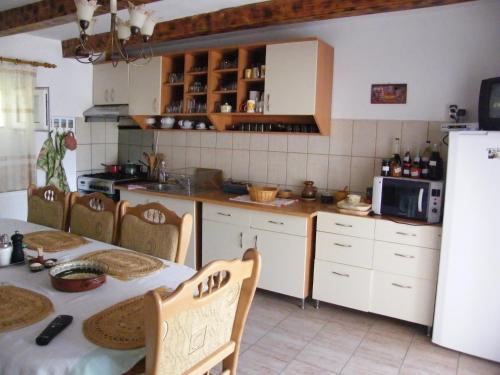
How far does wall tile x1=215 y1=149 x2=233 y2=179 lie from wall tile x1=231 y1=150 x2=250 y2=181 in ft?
0.15

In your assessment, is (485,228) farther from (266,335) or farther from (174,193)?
(174,193)

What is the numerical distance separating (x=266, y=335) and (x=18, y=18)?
2970 millimetres

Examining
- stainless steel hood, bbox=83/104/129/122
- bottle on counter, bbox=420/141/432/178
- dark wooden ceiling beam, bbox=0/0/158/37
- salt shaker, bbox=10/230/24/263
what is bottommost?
salt shaker, bbox=10/230/24/263

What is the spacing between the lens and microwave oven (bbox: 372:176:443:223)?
2.70 meters

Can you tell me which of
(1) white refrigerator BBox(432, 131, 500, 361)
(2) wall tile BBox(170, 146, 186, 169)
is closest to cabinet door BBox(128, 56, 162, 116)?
(2) wall tile BBox(170, 146, 186, 169)

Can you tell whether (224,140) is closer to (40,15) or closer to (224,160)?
(224,160)

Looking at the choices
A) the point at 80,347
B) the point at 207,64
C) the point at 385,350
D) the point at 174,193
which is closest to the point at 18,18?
the point at 207,64

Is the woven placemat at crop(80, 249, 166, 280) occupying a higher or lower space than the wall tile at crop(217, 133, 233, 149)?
lower

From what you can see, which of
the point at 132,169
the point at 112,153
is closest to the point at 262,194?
the point at 132,169

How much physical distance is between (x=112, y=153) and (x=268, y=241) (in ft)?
8.11

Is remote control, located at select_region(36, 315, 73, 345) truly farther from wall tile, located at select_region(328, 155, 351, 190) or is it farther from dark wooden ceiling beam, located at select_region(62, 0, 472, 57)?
wall tile, located at select_region(328, 155, 351, 190)

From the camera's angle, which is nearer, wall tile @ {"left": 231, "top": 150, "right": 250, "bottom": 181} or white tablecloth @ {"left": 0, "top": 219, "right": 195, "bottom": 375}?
white tablecloth @ {"left": 0, "top": 219, "right": 195, "bottom": 375}

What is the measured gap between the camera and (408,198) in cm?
279

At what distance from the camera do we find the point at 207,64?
3738mm
